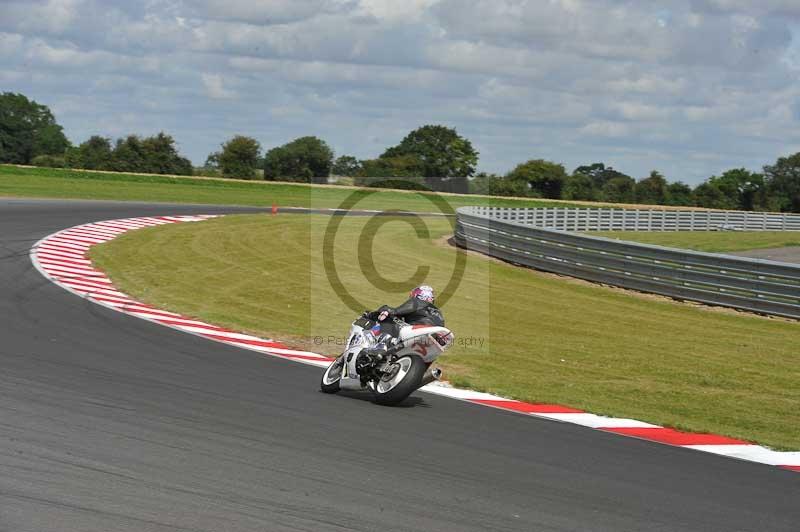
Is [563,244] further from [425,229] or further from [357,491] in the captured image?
[357,491]

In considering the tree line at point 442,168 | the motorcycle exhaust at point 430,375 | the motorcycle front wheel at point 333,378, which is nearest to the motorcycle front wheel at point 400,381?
the motorcycle exhaust at point 430,375

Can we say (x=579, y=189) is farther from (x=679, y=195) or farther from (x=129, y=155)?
(x=129, y=155)

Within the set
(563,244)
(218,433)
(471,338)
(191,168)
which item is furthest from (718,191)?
(218,433)

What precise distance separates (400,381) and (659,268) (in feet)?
43.3

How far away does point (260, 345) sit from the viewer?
14.4 meters

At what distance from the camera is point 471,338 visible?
54.2 ft

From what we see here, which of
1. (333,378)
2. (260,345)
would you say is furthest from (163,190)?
(333,378)

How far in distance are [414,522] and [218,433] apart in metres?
2.52

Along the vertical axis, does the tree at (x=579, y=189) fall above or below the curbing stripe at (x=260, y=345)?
above

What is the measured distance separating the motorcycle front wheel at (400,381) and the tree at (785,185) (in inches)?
3449

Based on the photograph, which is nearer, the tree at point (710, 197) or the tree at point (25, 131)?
the tree at point (710, 197)

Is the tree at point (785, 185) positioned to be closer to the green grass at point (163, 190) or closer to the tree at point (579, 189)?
the tree at point (579, 189)

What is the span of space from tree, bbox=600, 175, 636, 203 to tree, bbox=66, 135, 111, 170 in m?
44.0

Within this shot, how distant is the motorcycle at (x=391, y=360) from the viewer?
10.4 meters
